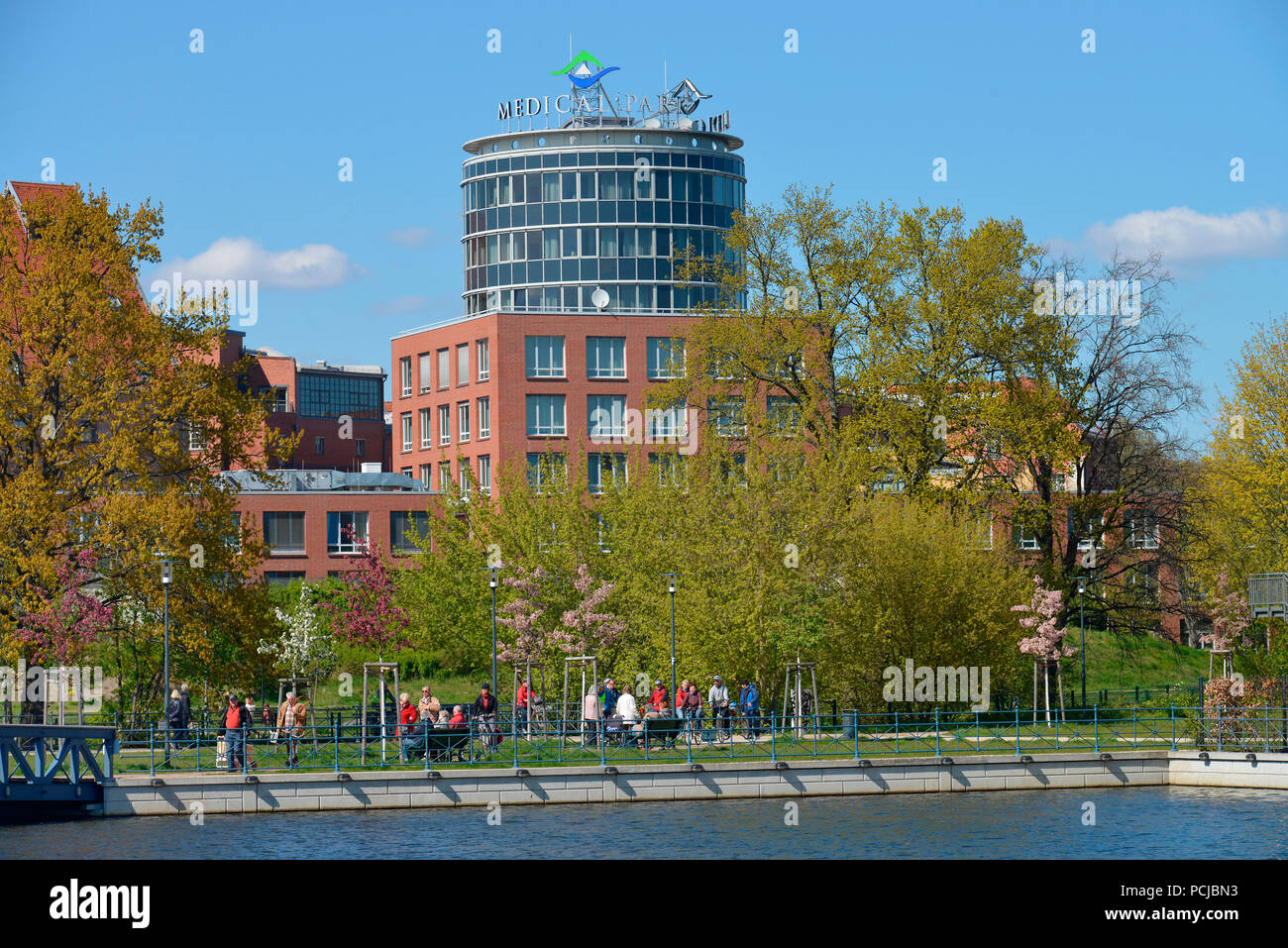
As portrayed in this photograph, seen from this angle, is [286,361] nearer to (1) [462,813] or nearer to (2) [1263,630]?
(2) [1263,630]

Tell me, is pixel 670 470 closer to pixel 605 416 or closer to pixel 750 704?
pixel 750 704

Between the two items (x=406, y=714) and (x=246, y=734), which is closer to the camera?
(x=246, y=734)

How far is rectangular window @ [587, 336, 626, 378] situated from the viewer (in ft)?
299

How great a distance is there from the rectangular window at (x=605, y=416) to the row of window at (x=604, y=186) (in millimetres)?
36916

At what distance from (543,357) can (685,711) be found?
52.2 m

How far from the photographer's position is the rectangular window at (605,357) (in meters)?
91.1

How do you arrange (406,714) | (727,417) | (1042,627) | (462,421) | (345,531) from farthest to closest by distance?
(462,421) → (345,531) → (727,417) → (1042,627) → (406,714)

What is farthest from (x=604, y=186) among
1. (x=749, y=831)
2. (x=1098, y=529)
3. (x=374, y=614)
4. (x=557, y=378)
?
(x=749, y=831)

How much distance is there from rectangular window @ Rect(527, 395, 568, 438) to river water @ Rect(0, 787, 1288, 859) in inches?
2187

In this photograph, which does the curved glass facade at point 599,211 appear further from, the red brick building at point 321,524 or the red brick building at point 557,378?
the red brick building at point 321,524

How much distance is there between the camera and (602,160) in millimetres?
123750

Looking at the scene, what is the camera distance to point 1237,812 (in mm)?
33406

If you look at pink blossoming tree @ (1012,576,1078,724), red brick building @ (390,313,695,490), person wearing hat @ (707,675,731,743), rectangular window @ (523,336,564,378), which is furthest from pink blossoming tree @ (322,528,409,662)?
pink blossoming tree @ (1012,576,1078,724)
